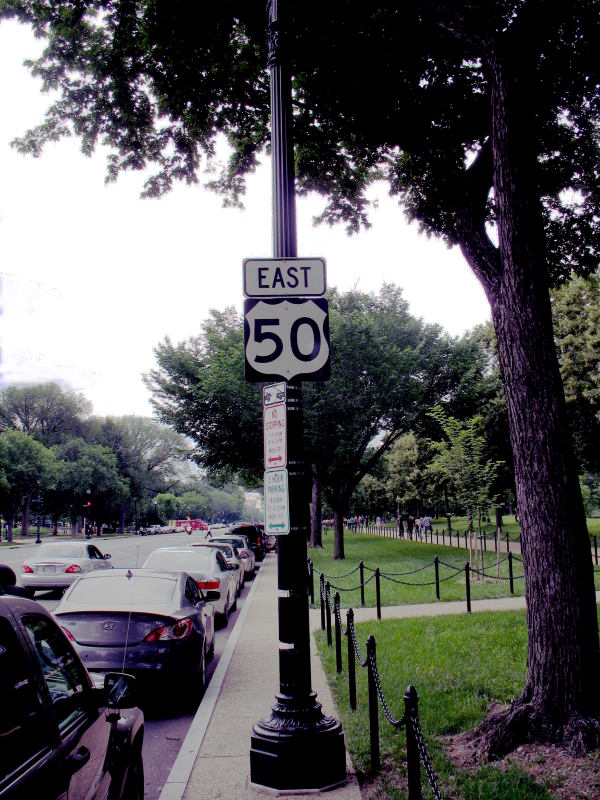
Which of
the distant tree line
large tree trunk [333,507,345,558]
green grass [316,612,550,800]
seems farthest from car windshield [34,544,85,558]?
the distant tree line

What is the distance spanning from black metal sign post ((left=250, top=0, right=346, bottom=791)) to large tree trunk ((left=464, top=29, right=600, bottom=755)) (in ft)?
4.46

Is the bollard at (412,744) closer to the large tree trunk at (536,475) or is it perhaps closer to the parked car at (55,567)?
the large tree trunk at (536,475)

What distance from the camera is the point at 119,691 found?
10.5 feet

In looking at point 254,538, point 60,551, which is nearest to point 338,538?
point 254,538

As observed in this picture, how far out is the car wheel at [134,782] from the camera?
3461mm

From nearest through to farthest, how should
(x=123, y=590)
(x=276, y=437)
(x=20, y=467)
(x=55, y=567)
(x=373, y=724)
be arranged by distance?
1. (x=373, y=724)
2. (x=276, y=437)
3. (x=123, y=590)
4. (x=55, y=567)
5. (x=20, y=467)

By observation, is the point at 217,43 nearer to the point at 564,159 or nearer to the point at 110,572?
the point at 564,159

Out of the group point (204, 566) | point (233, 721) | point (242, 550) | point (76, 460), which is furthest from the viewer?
point (76, 460)

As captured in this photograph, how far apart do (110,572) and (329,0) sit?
24.4ft

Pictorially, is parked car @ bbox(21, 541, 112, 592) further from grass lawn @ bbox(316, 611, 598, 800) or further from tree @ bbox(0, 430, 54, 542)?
tree @ bbox(0, 430, 54, 542)

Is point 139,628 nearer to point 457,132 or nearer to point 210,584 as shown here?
point 210,584

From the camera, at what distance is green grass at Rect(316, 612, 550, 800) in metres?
4.73

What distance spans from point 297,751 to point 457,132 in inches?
306

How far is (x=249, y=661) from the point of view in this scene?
9.52 metres
